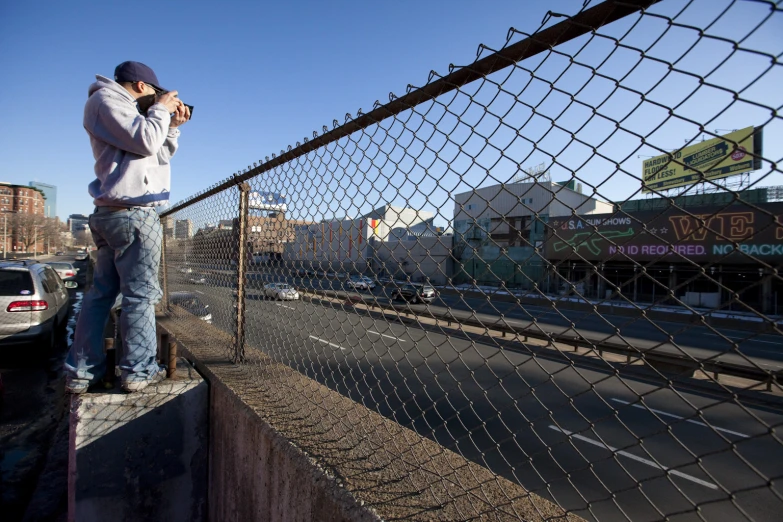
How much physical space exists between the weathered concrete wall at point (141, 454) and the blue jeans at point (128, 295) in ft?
0.56

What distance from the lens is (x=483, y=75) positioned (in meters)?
1.47

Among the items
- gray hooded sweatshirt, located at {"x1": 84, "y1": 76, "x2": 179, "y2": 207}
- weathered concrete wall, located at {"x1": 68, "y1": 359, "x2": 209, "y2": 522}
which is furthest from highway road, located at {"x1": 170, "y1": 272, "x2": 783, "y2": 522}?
gray hooded sweatshirt, located at {"x1": 84, "y1": 76, "x2": 179, "y2": 207}

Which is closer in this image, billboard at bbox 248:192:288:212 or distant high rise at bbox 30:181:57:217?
billboard at bbox 248:192:288:212

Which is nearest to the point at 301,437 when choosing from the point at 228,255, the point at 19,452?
the point at 228,255

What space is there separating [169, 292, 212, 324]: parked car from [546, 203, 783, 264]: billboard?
445 cm

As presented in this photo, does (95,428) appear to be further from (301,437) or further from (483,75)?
(483,75)

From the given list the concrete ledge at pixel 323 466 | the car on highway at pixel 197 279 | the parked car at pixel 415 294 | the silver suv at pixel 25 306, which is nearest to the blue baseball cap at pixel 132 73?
the concrete ledge at pixel 323 466

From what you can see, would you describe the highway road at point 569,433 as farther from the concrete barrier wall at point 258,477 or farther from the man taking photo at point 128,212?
the man taking photo at point 128,212

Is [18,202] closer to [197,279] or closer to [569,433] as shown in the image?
[197,279]

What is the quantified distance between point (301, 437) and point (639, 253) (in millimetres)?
1521

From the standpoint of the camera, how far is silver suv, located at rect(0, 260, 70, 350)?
649 cm

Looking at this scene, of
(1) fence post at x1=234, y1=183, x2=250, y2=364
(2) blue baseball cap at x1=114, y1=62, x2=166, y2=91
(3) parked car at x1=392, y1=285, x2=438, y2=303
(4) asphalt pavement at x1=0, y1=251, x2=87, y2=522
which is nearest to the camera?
(3) parked car at x1=392, y1=285, x2=438, y2=303

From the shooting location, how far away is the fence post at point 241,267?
9.67ft

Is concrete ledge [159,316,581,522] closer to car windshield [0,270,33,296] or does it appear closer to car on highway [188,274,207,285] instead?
car on highway [188,274,207,285]
